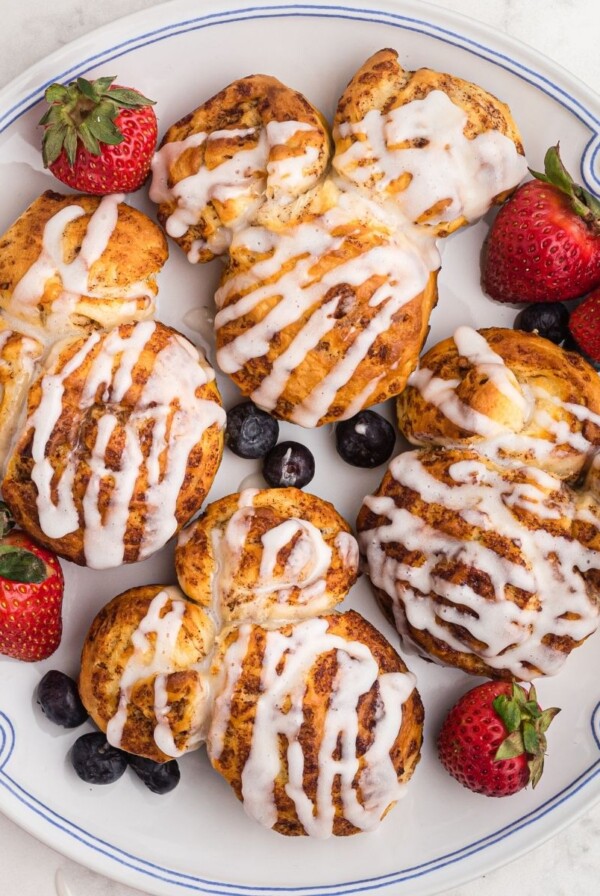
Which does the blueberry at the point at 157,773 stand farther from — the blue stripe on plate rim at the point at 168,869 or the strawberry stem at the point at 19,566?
the strawberry stem at the point at 19,566

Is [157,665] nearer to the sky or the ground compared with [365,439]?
nearer to the ground

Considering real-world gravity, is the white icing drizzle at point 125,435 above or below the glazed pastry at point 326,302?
below

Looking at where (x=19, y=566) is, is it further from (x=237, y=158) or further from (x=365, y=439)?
(x=237, y=158)

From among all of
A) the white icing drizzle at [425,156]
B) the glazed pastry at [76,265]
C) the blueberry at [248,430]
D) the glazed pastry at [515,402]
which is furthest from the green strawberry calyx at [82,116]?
the glazed pastry at [515,402]

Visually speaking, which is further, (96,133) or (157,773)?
(157,773)

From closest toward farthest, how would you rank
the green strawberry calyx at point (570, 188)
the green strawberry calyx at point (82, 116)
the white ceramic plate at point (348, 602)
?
the green strawberry calyx at point (82, 116) → the green strawberry calyx at point (570, 188) → the white ceramic plate at point (348, 602)

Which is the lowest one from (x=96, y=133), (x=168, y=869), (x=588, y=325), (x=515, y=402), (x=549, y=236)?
(x=168, y=869)

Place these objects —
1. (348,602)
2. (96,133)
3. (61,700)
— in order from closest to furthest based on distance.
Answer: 1. (96,133)
2. (61,700)
3. (348,602)

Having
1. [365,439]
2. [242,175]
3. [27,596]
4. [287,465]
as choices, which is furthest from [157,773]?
[242,175]
